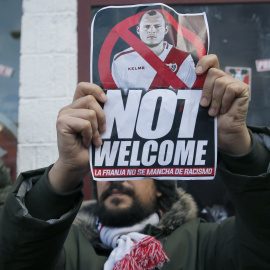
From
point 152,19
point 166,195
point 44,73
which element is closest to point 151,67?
point 152,19

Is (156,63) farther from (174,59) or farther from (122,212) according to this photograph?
(122,212)

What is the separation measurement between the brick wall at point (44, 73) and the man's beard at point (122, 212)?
0.58 m

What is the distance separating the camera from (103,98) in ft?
3.38

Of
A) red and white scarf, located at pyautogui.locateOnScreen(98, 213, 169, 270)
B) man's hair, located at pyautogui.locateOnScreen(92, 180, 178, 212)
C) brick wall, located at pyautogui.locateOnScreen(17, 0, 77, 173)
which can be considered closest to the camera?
red and white scarf, located at pyautogui.locateOnScreen(98, 213, 169, 270)

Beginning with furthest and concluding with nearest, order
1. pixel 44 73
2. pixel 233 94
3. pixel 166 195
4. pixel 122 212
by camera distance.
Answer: pixel 44 73
pixel 166 195
pixel 122 212
pixel 233 94

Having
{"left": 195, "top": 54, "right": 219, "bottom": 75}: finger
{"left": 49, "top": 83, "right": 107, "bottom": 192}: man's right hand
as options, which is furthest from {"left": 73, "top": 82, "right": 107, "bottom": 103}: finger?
{"left": 195, "top": 54, "right": 219, "bottom": 75}: finger

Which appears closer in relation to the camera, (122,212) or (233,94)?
(233,94)

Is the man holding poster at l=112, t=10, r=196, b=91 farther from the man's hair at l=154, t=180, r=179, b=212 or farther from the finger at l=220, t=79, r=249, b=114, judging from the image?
the man's hair at l=154, t=180, r=179, b=212

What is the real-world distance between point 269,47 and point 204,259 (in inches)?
50.8

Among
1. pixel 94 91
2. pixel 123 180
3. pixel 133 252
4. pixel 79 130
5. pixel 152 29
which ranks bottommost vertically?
pixel 133 252

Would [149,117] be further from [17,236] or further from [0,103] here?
[0,103]

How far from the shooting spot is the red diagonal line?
104 cm

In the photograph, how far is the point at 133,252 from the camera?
1.37 m

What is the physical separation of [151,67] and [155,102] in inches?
3.8
